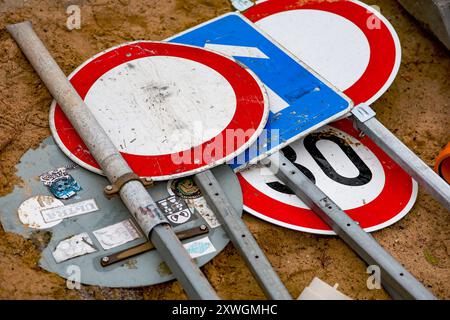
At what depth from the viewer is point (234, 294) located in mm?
2500

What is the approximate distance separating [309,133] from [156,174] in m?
0.74

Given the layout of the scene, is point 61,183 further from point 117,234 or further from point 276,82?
point 276,82

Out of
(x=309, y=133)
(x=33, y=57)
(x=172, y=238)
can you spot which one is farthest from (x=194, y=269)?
(x=33, y=57)

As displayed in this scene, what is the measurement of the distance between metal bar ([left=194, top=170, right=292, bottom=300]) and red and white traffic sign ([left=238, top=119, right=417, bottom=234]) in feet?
0.45

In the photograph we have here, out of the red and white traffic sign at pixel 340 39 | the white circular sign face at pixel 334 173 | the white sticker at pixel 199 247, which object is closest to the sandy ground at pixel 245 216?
the white sticker at pixel 199 247

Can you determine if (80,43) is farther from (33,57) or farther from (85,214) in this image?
(85,214)

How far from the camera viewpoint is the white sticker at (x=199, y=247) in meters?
2.54

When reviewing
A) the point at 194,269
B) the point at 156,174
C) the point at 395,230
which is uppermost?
the point at 156,174

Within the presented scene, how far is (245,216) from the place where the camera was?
2.74m

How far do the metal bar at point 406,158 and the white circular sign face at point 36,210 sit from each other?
1.40 meters

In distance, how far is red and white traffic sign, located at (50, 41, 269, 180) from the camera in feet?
8.94

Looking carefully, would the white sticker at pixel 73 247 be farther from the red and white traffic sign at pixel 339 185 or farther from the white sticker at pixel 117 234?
the red and white traffic sign at pixel 339 185

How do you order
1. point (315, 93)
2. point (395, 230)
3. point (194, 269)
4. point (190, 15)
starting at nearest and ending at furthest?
1. point (194, 269)
2. point (395, 230)
3. point (315, 93)
4. point (190, 15)

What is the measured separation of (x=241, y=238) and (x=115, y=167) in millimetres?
591
